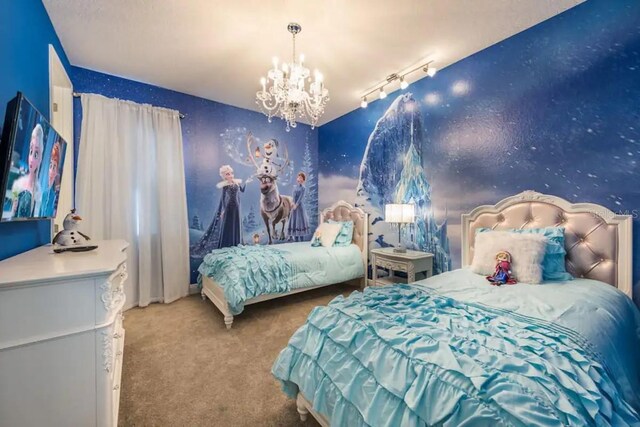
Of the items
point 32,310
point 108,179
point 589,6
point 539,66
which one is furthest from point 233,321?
point 589,6

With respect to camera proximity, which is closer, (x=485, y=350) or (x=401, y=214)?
(x=485, y=350)

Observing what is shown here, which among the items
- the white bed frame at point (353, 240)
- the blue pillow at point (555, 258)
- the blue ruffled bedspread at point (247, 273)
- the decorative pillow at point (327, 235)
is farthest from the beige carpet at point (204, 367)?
the blue pillow at point (555, 258)

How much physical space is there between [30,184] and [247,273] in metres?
1.80

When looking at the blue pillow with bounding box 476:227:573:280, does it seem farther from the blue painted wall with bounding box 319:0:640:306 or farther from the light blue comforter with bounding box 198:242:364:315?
the light blue comforter with bounding box 198:242:364:315

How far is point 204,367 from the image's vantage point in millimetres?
2094

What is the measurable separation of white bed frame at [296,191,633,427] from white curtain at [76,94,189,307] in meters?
2.85

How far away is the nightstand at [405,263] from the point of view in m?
3.00

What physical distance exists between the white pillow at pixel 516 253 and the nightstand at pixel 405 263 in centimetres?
75

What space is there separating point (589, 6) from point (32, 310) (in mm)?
4105

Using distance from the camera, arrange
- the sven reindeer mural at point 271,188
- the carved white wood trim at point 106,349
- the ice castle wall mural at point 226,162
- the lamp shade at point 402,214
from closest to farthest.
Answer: the carved white wood trim at point 106,349 → the lamp shade at point 402,214 → the ice castle wall mural at point 226,162 → the sven reindeer mural at point 271,188

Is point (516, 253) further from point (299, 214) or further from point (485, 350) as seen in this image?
point (299, 214)

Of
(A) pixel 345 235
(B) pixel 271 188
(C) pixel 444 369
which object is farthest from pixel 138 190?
(C) pixel 444 369

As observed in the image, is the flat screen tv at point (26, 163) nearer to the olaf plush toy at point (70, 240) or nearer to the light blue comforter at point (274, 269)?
the olaf plush toy at point (70, 240)

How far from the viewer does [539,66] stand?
7.70ft
